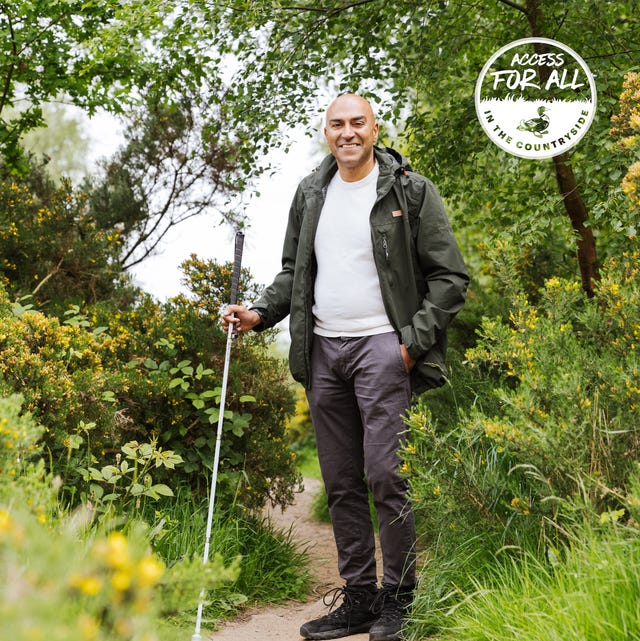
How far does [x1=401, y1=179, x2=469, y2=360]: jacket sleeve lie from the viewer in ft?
11.6

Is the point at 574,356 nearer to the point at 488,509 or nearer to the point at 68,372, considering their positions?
the point at 488,509

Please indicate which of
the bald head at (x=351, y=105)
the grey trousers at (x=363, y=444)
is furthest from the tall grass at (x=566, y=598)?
the bald head at (x=351, y=105)

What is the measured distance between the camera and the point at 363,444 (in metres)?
3.76

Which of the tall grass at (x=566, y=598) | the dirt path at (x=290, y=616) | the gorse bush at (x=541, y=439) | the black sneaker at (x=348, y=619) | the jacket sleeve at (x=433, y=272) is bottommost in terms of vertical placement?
the dirt path at (x=290, y=616)

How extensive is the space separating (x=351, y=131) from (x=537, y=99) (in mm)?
1991

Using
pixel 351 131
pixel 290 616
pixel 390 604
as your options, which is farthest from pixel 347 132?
pixel 290 616

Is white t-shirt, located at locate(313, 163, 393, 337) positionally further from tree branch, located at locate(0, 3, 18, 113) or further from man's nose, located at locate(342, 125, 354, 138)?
tree branch, located at locate(0, 3, 18, 113)

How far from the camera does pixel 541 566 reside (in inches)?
111

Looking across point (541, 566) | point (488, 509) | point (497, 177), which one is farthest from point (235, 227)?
point (541, 566)

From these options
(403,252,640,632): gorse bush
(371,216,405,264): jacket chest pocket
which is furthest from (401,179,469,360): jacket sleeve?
(403,252,640,632): gorse bush

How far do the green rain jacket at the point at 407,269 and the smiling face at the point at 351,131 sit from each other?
129mm

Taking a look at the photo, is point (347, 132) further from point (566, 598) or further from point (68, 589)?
point (68, 589)

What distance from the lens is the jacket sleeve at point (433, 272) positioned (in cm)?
353

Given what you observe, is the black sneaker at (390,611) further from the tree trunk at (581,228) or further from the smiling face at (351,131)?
the tree trunk at (581,228)
